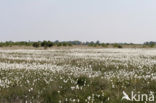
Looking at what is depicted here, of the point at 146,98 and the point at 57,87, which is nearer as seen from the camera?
the point at 146,98

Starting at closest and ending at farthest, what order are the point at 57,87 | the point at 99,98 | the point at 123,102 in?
the point at 123,102
the point at 99,98
the point at 57,87

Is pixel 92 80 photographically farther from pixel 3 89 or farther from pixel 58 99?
pixel 3 89

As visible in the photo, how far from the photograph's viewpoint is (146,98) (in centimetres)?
730

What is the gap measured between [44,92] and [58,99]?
2.98 ft

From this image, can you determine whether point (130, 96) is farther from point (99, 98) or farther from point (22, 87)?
point (22, 87)

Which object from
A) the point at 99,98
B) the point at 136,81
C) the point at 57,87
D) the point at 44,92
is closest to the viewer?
the point at 99,98

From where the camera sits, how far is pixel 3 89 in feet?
29.0

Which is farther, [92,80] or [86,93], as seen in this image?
[92,80]

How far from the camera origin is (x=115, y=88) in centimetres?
868

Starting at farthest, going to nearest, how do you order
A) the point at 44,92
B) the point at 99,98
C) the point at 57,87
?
the point at 57,87 → the point at 44,92 → the point at 99,98

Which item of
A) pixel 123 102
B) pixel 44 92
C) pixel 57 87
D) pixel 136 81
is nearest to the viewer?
pixel 123 102

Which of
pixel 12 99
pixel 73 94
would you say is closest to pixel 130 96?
pixel 73 94

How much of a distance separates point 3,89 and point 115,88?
4110mm

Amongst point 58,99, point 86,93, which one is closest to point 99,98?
point 86,93
